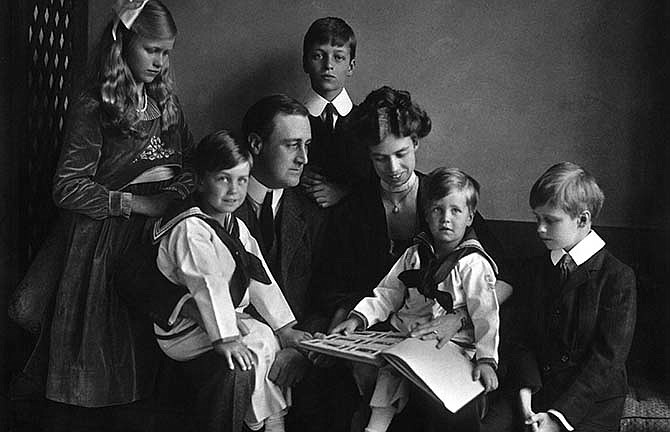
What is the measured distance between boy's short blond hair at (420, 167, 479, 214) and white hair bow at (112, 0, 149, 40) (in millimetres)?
843

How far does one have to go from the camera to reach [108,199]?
2.21 metres

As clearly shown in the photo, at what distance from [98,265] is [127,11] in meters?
0.65

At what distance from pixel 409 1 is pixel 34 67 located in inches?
44.0

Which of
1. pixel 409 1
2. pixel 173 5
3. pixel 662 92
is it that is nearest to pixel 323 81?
pixel 409 1

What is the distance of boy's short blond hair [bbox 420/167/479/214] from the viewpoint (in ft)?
6.53

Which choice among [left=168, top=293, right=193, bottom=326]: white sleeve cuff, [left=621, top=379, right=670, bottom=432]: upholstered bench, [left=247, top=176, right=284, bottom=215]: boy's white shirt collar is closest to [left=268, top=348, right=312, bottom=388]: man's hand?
[left=168, top=293, right=193, bottom=326]: white sleeve cuff

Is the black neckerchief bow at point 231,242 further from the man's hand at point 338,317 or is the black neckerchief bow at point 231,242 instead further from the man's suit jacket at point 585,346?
the man's suit jacket at point 585,346

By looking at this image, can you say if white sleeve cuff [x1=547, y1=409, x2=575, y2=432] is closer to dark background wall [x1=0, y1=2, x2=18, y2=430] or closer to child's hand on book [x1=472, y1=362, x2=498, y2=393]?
child's hand on book [x1=472, y1=362, x2=498, y2=393]

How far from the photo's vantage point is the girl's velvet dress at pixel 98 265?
2.19 meters

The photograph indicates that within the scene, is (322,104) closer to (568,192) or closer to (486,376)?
(568,192)

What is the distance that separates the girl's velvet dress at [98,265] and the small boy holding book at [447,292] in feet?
1.87

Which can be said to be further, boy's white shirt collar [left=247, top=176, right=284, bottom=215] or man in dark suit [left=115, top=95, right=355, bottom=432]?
boy's white shirt collar [left=247, top=176, right=284, bottom=215]

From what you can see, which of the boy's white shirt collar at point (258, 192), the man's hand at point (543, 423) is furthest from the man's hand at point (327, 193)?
the man's hand at point (543, 423)

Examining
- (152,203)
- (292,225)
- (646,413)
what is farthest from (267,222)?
(646,413)
